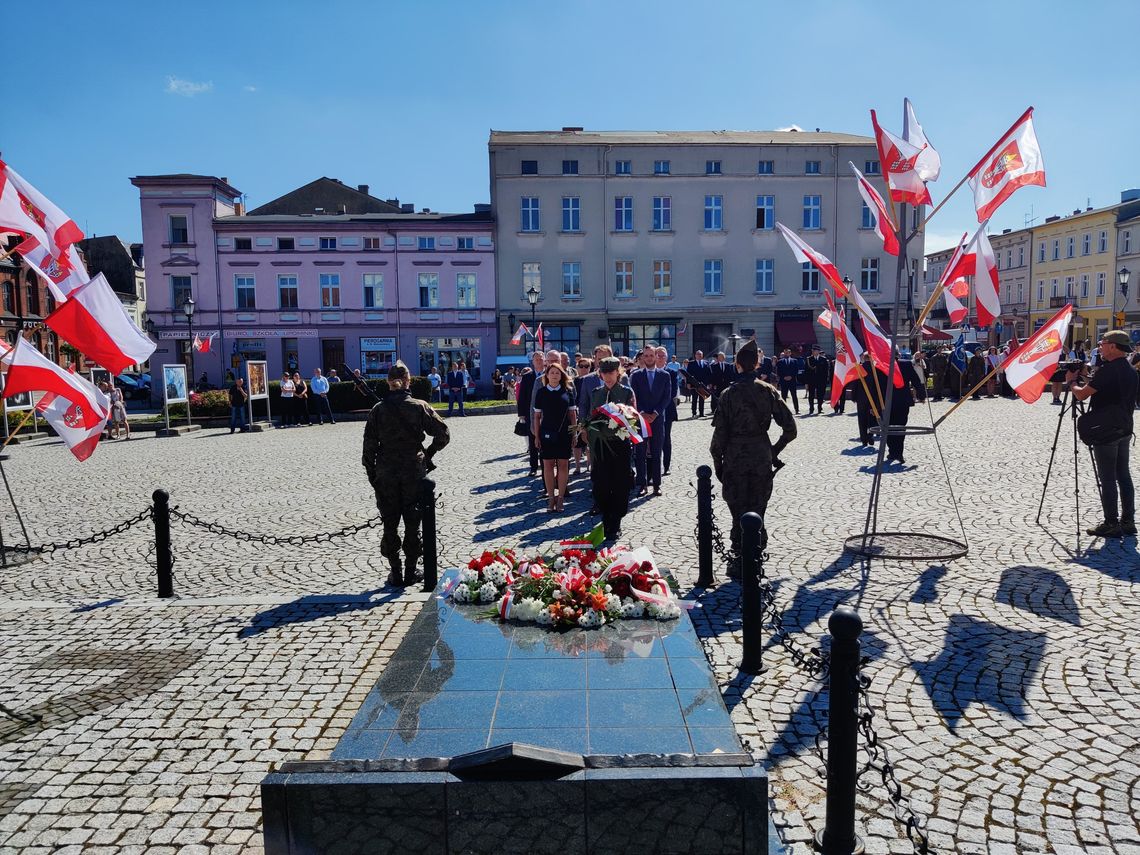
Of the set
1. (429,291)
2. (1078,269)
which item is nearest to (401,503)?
(429,291)

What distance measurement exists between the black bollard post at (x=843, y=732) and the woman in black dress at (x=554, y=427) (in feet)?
23.5

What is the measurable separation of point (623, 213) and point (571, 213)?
8.68 ft

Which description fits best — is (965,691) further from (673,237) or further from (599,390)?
(673,237)

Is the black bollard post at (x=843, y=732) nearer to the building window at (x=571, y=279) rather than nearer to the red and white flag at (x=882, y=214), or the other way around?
the red and white flag at (x=882, y=214)

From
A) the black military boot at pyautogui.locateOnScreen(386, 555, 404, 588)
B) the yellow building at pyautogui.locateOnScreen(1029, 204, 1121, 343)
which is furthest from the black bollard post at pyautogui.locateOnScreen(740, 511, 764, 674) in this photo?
the yellow building at pyautogui.locateOnScreen(1029, 204, 1121, 343)

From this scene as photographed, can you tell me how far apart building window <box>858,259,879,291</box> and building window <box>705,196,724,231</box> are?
7.64 m

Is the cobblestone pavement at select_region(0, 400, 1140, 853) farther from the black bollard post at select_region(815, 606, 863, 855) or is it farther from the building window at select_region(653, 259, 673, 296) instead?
the building window at select_region(653, 259, 673, 296)

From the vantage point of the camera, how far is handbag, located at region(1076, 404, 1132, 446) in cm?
846

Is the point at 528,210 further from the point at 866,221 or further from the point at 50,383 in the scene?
the point at 50,383

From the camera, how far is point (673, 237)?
4300 cm

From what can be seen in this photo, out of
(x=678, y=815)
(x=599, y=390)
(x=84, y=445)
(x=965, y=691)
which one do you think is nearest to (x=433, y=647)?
(x=678, y=815)

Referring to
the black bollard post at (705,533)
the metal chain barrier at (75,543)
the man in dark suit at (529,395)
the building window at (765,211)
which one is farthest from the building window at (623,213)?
the black bollard post at (705,533)

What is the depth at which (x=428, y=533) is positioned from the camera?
7191 millimetres

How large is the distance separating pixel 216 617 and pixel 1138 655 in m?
6.68
